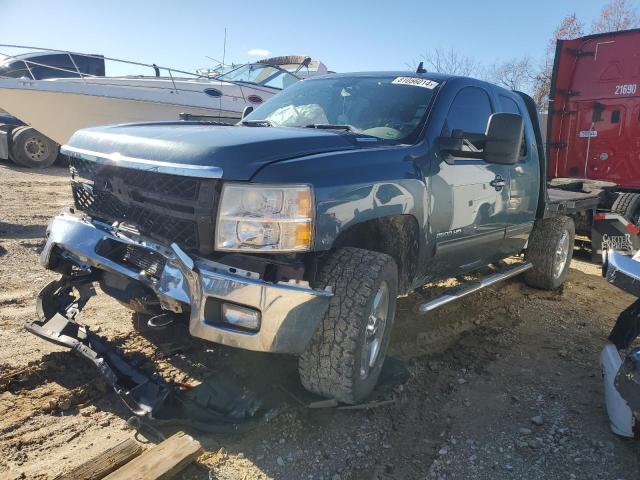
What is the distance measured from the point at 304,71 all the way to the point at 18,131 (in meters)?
6.78

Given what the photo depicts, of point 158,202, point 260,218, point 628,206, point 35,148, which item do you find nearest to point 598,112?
point 628,206

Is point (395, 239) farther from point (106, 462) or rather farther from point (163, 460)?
point (106, 462)

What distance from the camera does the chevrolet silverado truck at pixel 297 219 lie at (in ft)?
7.98

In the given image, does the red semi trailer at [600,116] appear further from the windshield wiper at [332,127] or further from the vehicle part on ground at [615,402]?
the windshield wiper at [332,127]

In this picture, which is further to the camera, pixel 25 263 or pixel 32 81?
pixel 32 81

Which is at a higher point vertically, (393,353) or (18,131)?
(18,131)

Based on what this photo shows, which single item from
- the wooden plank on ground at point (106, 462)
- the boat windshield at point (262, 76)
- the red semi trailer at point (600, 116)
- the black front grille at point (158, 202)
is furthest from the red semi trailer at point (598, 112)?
the wooden plank on ground at point (106, 462)

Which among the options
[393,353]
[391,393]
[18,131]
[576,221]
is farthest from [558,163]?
[18,131]

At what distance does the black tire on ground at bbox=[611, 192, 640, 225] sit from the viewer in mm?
7284

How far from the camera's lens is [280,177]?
95.7 inches

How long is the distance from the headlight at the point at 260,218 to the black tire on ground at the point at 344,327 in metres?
0.36

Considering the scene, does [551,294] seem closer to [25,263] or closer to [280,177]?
[280,177]

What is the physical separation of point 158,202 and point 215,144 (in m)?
0.41

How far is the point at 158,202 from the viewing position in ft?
8.68
